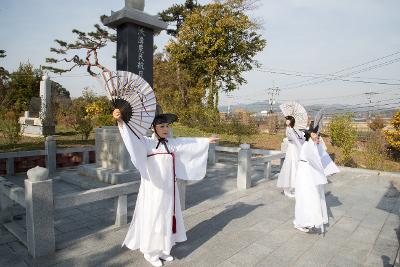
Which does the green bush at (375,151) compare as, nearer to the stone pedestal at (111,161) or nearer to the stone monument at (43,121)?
the stone pedestal at (111,161)

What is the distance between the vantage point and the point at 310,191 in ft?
15.9

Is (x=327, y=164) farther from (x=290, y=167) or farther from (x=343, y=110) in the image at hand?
(x=343, y=110)

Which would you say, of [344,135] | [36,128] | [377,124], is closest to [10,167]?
[36,128]

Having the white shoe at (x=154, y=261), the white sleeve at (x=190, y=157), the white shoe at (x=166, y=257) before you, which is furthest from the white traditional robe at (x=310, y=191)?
the white shoe at (x=154, y=261)

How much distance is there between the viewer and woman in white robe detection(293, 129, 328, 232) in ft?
15.7

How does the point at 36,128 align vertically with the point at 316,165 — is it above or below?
above

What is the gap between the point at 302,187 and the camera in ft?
16.1

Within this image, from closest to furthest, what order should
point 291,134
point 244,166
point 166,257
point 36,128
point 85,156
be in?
point 166,257 → point 291,134 → point 244,166 → point 85,156 → point 36,128

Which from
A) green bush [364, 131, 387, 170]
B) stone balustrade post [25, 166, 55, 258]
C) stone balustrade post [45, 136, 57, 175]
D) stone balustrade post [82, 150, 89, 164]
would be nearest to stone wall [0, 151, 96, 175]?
stone balustrade post [82, 150, 89, 164]

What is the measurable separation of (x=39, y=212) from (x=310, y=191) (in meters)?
3.90

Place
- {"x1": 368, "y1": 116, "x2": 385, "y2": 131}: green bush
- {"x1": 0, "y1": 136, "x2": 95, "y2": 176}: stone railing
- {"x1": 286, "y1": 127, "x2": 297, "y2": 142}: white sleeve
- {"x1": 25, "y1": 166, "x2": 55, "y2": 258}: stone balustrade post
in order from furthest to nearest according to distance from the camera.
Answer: {"x1": 368, "y1": 116, "x2": 385, "y2": 131}: green bush
{"x1": 0, "y1": 136, "x2": 95, "y2": 176}: stone railing
{"x1": 286, "y1": 127, "x2": 297, "y2": 142}: white sleeve
{"x1": 25, "y1": 166, "x2": 55, "y2": 258}: stone balustrade post

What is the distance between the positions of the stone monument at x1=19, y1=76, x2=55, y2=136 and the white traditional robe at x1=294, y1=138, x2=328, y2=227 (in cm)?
1281

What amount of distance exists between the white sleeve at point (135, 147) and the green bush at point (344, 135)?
1202 cm

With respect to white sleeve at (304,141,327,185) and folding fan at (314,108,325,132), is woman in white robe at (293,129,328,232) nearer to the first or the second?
A: white sleeve at (304,141,327,185)
